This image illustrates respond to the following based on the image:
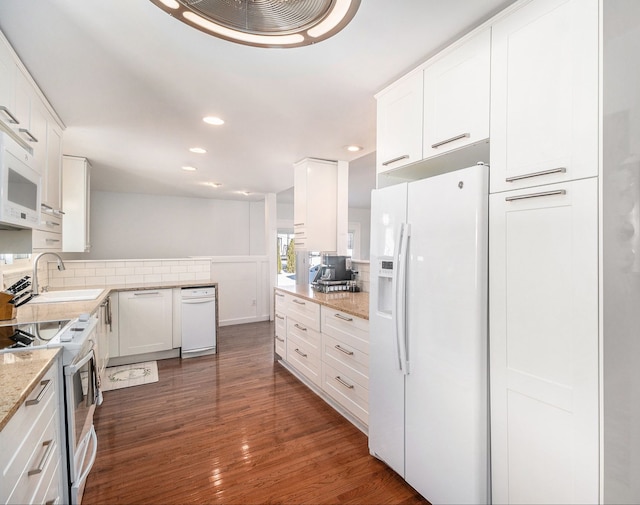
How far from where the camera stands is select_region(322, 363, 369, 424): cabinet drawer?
227 cm

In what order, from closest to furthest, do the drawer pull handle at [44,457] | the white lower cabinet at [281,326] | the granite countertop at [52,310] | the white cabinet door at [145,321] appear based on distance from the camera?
the drawer pull handle at [44,457]
the granite countertop at [52,310]
the white lower cabinet at [281,326]
the white cabinet door at [145,321]

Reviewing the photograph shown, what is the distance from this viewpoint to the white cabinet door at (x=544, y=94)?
113 cm

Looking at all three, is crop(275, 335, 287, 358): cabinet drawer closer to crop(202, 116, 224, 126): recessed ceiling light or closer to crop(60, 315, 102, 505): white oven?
crop(60, 315, 102, 505): white oven

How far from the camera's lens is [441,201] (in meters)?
1.57

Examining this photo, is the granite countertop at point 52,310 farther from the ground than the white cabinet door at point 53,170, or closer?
closer

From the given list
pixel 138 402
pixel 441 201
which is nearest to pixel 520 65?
pixel 441 201

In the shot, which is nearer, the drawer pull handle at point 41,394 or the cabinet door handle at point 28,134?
the drawer pull handle at point 41,394

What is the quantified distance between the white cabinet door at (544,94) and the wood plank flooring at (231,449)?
5.61ft

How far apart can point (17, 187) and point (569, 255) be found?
2444 mm

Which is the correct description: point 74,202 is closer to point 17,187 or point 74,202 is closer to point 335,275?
point 17,187

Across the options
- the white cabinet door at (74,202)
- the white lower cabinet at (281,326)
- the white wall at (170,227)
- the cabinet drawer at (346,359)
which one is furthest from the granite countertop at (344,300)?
the white wall at (170,227)

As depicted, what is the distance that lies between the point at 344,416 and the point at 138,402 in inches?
70.5

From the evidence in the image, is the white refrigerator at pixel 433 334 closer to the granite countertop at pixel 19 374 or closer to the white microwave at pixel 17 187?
the granite countertop at pixel 19 374

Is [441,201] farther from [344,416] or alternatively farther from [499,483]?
[344,416]
